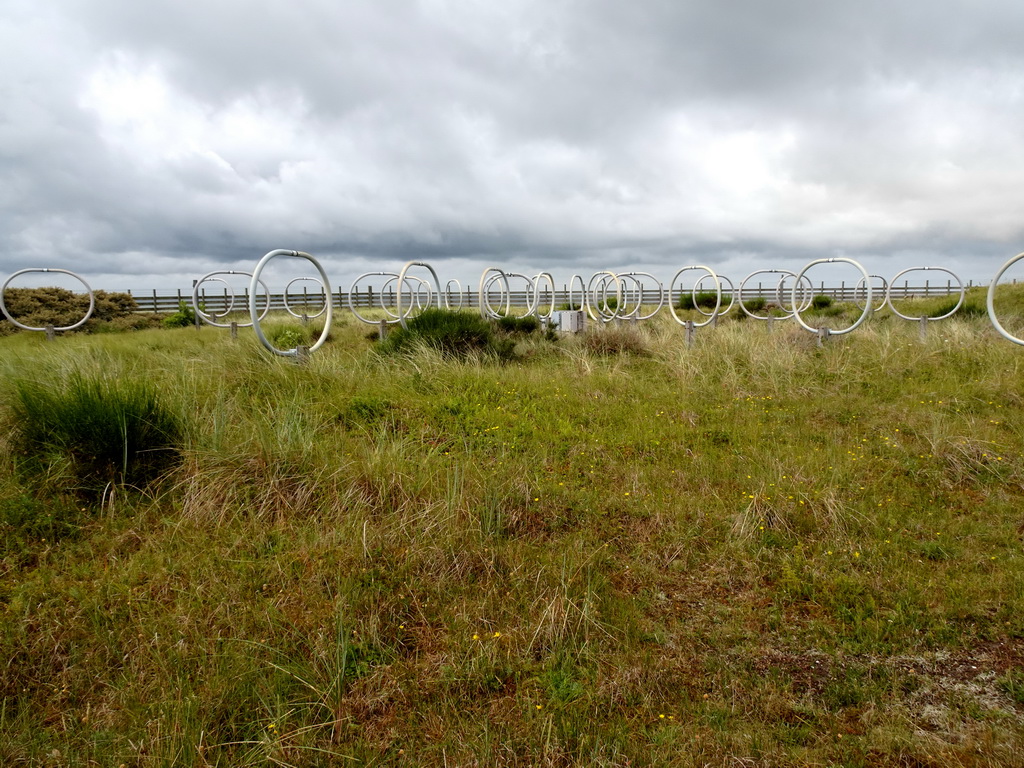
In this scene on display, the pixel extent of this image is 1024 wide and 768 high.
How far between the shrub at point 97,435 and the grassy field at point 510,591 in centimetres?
8

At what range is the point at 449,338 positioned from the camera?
35.8 ft

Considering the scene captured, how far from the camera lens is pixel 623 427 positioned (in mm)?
A: 6973

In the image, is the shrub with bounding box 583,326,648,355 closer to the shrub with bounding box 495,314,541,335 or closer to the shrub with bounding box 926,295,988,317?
the shrub with bounding box 495,314,541,335

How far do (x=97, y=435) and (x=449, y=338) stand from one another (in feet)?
21.0

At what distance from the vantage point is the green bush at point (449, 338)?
1062 cm

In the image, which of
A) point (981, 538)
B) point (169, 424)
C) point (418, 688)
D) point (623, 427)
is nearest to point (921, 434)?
point (981, 538)

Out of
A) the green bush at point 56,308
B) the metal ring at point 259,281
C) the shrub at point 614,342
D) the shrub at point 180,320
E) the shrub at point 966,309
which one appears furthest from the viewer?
the shrub at point 180,320

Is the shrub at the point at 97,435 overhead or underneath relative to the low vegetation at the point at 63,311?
underneath

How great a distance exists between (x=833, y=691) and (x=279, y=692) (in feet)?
8.56

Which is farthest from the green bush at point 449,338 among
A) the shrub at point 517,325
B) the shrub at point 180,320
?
the shrub at point 180,320

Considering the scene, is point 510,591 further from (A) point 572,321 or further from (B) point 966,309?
(B) point 966,309

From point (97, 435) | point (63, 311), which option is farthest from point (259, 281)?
point (63, 311)

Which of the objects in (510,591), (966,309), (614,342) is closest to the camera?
(510,591)

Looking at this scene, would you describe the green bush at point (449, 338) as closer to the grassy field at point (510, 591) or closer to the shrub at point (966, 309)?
the grassy field at point (510, 591)
